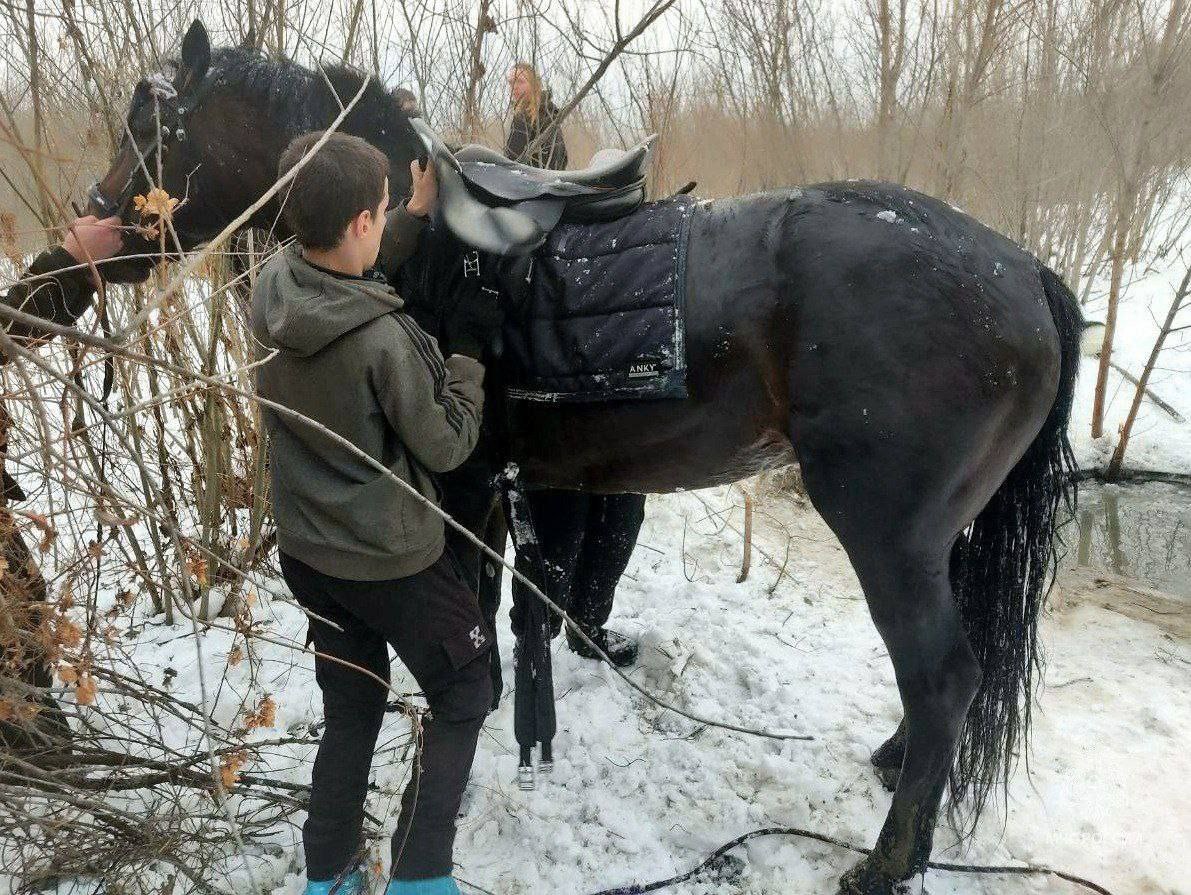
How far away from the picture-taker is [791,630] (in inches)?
120

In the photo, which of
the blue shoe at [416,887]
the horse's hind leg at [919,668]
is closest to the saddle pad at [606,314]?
the horse's hind leg at [919,668]

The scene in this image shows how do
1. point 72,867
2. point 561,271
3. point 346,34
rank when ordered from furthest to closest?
point 346,34 < point 561,271 < point 72,867

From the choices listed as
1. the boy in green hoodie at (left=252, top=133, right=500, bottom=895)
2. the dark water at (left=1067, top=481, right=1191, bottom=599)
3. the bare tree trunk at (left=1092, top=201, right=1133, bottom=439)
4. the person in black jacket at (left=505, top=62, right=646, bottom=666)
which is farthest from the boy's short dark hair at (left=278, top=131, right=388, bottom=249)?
the bare tree trunk at (left=1092, top=201, right=1133, bottom=439)

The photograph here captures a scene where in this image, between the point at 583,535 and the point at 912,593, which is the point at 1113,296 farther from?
the point at 912,593

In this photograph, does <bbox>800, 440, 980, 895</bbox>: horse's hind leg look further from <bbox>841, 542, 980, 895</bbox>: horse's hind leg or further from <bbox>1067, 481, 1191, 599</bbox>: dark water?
<bbox>1067, 481, 1191, 599</bbox>: dark water

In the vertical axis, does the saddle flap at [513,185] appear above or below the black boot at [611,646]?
above

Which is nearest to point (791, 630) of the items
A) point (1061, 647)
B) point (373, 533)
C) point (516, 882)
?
point (1061, 647)

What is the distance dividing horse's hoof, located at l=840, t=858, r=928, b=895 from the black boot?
1141 millimetres

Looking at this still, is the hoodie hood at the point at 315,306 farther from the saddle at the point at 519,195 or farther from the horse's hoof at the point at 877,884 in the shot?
the horse's hoof at the point at 877,884

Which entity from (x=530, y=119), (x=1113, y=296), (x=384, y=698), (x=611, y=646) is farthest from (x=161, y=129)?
(x=1113, y=296)

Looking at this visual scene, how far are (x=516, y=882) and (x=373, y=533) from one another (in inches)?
43.2

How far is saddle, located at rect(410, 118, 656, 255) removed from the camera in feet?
5.77

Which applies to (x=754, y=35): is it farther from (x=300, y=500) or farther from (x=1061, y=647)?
(x=300, y=500)

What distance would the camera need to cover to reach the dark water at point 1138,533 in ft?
13.8
